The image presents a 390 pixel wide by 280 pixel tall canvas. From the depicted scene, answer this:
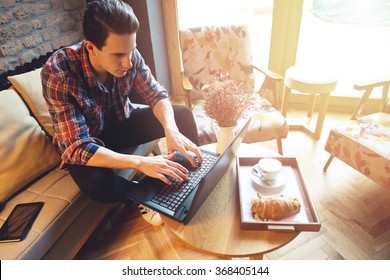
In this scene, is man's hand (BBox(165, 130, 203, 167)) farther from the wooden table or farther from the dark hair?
the dark hair

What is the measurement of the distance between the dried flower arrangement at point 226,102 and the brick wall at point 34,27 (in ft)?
4.14

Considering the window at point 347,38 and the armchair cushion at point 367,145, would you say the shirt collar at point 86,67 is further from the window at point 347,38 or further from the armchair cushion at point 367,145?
the window at point 347,38

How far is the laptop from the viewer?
91cm

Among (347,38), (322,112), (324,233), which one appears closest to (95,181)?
(324,233)

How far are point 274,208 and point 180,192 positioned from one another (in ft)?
1.11

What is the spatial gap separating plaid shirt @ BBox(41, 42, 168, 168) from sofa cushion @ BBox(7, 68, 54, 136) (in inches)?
5.4

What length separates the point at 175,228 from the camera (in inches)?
36.1

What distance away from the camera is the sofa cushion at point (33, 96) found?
4.34 feet

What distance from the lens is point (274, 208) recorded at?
879 mm

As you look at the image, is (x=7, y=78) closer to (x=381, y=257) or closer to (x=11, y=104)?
(x=11, y=104)

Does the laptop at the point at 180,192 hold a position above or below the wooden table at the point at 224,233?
above

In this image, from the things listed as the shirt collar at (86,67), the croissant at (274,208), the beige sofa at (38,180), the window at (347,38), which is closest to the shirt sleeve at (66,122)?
the shirt collar at (86,67)

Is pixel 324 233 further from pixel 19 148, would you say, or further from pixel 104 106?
pixel 19 148

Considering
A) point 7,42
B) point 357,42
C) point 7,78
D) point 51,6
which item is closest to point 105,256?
point 7,78
